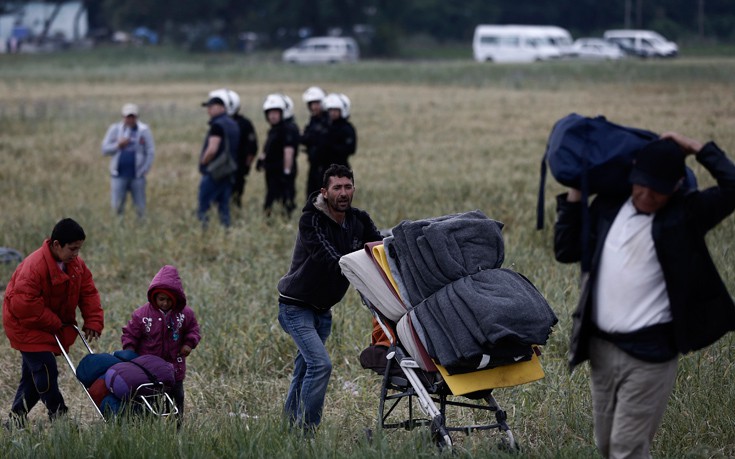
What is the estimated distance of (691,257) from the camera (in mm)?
4719

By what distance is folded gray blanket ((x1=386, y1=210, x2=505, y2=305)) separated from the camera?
225 inches

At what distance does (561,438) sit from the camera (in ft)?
20.4

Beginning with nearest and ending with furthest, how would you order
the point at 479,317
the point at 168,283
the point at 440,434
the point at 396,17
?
the point at 479,317, the point at 440,434, the point at 168,283, the point at 396,17

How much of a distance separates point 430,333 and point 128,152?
9.30 metres

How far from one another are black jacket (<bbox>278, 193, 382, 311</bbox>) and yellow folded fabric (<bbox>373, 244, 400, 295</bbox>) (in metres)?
0.37

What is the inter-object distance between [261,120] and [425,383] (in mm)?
23941

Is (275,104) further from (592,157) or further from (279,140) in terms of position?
(592,157)

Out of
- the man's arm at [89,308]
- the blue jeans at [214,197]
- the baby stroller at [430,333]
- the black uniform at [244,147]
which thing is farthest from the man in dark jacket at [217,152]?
the baby stroller at [430,333]

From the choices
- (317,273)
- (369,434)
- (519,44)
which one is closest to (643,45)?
(519,44)

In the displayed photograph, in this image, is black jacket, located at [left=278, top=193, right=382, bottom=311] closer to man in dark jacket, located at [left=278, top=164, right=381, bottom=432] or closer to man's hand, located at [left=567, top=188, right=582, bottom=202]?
man in dark jacket, located at [left=278, top=164, right=381, bottom=432]

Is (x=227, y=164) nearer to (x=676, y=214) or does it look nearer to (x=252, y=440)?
(x=252, y=440)

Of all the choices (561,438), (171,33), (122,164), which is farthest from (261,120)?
(171,33)

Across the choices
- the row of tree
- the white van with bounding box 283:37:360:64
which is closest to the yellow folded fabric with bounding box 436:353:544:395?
the white van with bounding box 283:37:360:64

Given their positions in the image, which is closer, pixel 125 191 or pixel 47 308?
pixel 47 308
